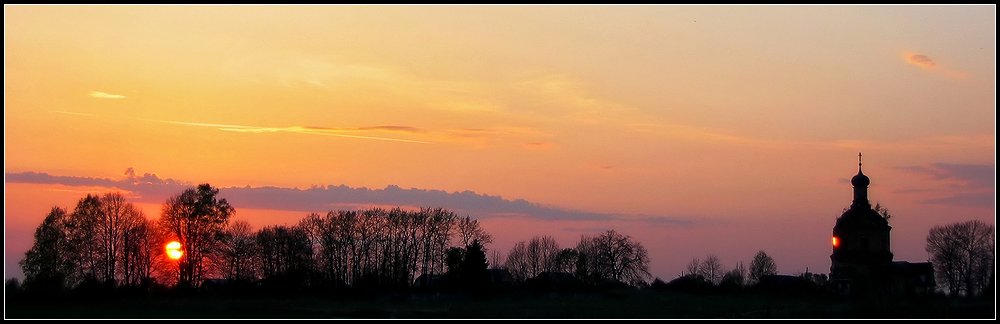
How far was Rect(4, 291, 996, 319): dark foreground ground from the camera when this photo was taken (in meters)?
56.2

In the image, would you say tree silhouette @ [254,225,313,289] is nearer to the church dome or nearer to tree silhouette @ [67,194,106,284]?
tree silhouette @ [67,194,106,284]

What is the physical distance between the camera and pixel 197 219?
276ft

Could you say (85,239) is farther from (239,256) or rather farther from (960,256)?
(960,256)

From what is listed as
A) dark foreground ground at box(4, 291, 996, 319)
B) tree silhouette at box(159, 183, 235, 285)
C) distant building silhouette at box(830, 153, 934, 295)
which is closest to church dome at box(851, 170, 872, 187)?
distant building silhouette at box(830, 153, 934, 295)

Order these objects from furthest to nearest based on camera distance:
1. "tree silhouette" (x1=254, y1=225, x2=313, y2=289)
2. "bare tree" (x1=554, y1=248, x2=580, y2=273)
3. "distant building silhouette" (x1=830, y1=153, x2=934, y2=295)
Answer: "bare tree" (x1=554, y1=248, x2=580, y2=273) < "tree silhouette" (x1=254, y1=225, x2=313, y2=289) < "distant building silhouette" (x1=830, y1=153, x2=934, y2=295)

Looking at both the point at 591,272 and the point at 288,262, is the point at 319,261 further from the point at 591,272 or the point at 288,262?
the point at 591,272

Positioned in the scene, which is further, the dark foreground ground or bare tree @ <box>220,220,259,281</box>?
bare tree @ <box>220,220,259,281</box>

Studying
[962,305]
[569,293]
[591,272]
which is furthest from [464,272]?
[962,305]

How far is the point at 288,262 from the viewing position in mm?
96312

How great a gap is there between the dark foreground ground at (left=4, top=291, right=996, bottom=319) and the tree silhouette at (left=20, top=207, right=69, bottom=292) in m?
13.0

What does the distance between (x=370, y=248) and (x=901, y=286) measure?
39.2 meters

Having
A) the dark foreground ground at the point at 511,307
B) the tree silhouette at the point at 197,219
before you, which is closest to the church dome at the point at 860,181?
the dark foreground ground at the point at 511,307

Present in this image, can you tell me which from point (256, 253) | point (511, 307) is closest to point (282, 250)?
point (256, 253)

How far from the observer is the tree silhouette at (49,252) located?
3189 inches
